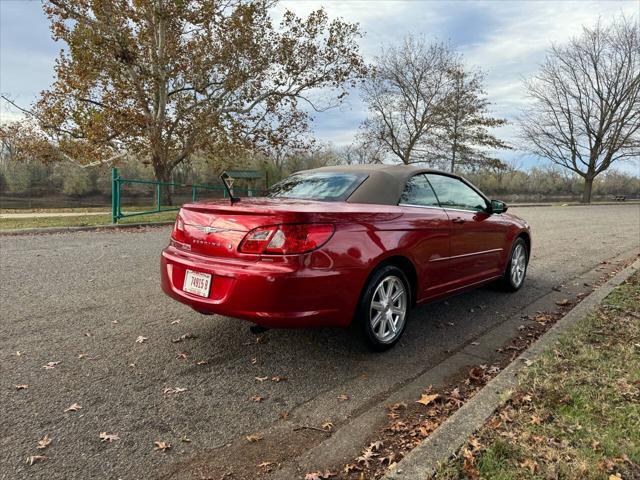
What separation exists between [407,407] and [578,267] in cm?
585

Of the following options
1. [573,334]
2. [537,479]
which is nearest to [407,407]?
[537,479]

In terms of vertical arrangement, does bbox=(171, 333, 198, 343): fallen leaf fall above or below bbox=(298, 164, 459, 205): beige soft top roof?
below

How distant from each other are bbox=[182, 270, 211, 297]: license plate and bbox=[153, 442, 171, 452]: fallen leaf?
3.45 feet

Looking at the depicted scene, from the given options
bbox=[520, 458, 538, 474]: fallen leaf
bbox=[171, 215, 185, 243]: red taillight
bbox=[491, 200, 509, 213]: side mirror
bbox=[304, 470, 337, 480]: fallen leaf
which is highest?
bbox=[491, 200, 509, 213]: side mirror

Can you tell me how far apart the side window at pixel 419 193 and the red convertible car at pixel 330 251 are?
0.01m

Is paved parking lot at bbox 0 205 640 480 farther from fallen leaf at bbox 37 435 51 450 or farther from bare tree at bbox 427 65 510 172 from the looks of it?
bare tree at bbox 427 65 510 172

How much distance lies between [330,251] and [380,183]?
105 cm

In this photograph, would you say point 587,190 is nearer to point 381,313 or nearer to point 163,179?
point 163,179

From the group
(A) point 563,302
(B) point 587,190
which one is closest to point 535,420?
(A) point 563,302

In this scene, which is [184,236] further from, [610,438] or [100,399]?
[610,438]

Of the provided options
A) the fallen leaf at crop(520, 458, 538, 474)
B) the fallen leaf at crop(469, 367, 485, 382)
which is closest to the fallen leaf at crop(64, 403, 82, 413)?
the fallen leaf at crop(520, 458, 538, 474)

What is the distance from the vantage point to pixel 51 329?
12.2 ft

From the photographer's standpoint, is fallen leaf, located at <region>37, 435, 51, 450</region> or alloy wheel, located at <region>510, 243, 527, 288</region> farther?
alloy wheel, located at <region>510, 243, 527, 288</region>

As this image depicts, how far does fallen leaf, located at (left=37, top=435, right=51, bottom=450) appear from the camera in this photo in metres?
2.18
